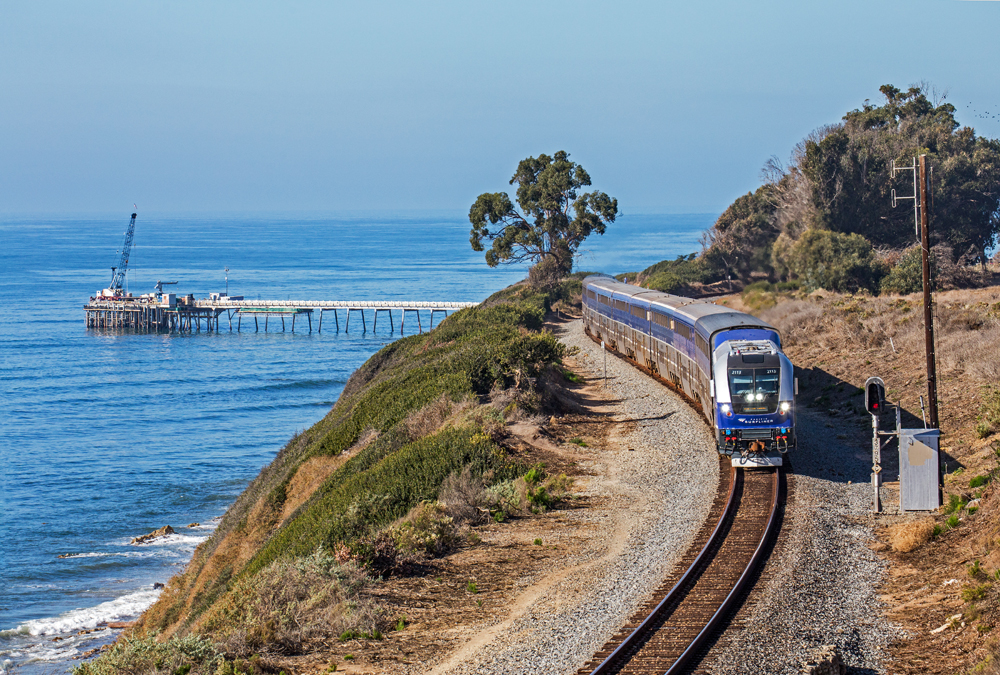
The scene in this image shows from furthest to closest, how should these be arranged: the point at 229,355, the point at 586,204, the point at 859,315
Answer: the point at 229,355 < the point at 586,204 < the point at 859,315

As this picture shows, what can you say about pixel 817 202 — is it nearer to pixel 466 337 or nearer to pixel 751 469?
pixel 466 337

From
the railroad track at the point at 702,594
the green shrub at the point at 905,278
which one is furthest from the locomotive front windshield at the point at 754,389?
the green shrub at the point at 905,278

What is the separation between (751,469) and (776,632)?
31.9 ft

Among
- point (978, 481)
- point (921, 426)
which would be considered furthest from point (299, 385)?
point (978, 481)

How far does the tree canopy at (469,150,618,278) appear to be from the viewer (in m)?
77.3

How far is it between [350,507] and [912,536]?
11200mm

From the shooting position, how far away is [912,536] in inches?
641

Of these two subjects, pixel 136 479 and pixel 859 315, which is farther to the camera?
pixel 136 479

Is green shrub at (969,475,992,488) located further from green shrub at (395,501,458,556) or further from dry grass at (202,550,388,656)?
dry grass at (202,550,388,656)

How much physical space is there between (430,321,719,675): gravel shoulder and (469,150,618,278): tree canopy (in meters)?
47.5

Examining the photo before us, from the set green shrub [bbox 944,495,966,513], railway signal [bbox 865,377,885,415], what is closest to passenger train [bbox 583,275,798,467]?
railway signal [bbox 865,377,885,415]

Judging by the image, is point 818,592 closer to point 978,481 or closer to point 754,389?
point 978,481

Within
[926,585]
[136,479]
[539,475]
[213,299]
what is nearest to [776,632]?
[926,585]

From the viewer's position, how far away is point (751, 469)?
22266mm
